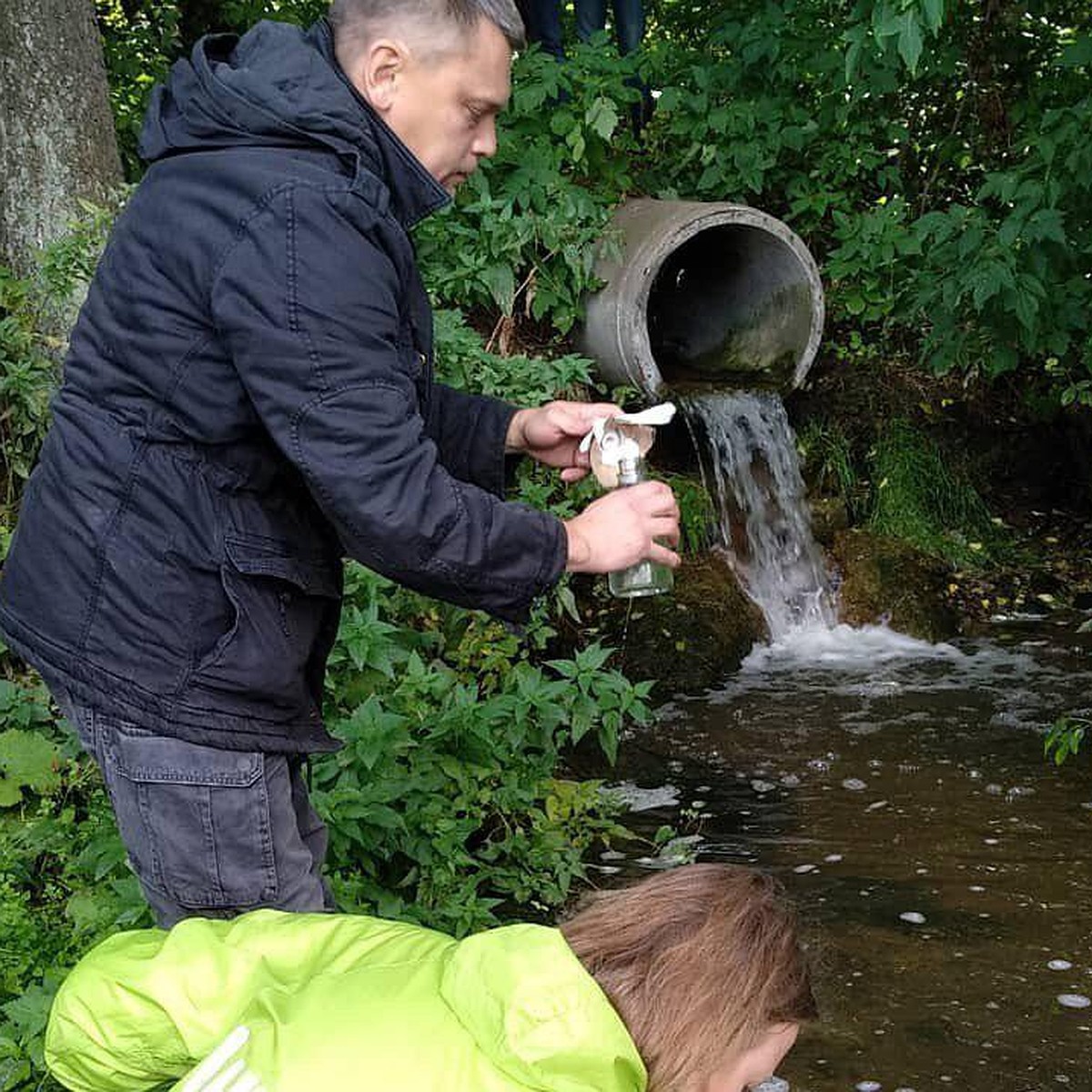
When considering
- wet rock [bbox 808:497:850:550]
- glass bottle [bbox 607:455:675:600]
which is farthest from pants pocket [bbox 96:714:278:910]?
wet rock [bbox 808:497:850:550]

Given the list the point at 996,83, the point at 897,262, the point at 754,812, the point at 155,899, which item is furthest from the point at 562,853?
the point at 996,83

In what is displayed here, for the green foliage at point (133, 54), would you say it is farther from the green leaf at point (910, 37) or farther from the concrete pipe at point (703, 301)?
the green leaf at point (910, 37)

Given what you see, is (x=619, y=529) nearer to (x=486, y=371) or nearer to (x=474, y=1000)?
(x=474, y=1000)

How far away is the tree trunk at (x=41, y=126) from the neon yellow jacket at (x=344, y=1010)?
3.86 m

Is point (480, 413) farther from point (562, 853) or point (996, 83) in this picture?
point (996, 83)

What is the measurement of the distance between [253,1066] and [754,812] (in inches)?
139

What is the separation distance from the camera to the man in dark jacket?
1.96m

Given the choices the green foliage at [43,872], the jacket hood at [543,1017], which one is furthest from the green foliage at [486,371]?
the jacket hood at [543,1017]

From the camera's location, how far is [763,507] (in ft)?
23.5

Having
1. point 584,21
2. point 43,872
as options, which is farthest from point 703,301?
point 43,872

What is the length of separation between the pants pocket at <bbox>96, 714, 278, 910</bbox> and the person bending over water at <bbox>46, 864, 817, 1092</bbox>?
0.29 meters

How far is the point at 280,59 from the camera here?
2.10 meters

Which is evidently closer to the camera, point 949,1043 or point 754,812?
point 949,1043

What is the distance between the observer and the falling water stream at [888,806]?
141 inches
